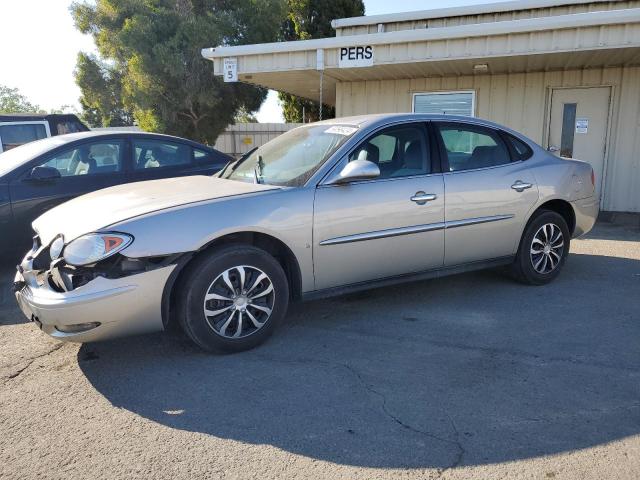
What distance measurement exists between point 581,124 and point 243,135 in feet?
58.1

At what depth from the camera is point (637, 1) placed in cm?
991

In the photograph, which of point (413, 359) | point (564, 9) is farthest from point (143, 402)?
point (564, 9)

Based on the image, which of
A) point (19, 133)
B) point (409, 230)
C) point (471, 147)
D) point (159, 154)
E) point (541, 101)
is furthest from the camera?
point (19, 133)

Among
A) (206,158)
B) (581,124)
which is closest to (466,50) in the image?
(581,124)

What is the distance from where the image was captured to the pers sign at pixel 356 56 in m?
8.46

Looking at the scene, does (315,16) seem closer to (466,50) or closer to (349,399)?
(466,50)

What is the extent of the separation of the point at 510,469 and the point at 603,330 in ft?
7.01

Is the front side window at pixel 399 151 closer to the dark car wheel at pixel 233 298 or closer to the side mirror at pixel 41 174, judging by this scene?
the dark car wheel at pixel 233 298

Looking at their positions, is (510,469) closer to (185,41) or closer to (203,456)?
(203,456)

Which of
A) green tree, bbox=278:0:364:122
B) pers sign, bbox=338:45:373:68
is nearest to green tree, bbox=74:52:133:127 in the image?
green tree, bbox=278:0:364:122

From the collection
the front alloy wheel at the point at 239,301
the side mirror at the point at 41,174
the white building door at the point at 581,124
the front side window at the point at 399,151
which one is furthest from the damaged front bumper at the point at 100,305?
the white building door at the point at 581,124

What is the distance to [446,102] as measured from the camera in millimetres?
10055

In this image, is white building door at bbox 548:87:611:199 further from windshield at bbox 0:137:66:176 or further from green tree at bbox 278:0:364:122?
green tree at bbox 278:0:364:122

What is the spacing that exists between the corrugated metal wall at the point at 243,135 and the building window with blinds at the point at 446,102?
14.2m
